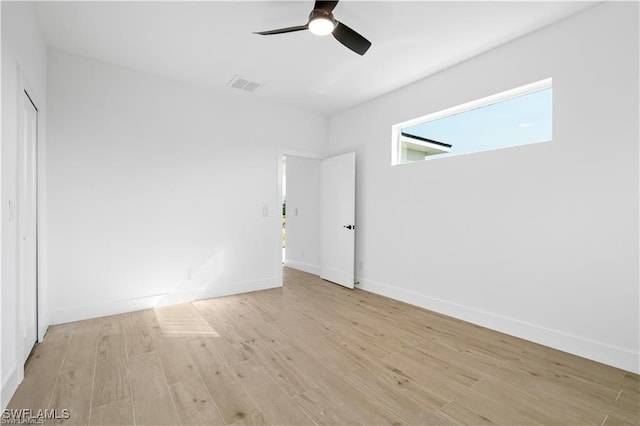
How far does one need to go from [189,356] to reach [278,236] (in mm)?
2363

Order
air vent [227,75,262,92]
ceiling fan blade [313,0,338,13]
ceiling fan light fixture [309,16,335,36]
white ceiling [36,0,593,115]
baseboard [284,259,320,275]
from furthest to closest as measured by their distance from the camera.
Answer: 1. baseboard [284,259,320,275]
2. air vent [227,75,262,92]
3. white ceiling [36,0,593,115]
4. ceiling fan light fixture [309,16,335,36]
5. ceiling fan blade [313,0,338,13]

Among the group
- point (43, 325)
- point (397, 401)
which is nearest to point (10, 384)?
point (43, 325)

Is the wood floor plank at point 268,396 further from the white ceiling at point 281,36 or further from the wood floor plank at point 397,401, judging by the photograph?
the white ceiling at point 281,36

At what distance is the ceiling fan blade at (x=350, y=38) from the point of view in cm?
230

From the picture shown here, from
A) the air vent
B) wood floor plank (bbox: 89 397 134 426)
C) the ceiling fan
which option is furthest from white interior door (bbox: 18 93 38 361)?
the ceiling fan

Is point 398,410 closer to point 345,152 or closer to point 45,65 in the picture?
point 345,152

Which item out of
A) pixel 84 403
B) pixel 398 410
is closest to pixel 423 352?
pixel 398 410

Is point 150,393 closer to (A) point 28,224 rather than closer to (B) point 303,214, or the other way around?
(A) point 28,224

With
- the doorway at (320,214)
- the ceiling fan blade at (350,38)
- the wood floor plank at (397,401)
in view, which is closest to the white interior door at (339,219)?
the doorway at (320,214)

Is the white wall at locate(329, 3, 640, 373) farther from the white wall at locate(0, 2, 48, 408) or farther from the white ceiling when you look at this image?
the white wall at locate(0, 2, 48, 408)

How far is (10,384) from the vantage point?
1841 millimetres

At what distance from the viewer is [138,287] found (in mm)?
3480

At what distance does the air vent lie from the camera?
12.1 ft

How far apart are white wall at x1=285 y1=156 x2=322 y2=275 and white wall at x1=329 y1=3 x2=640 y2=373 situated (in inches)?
82.1
